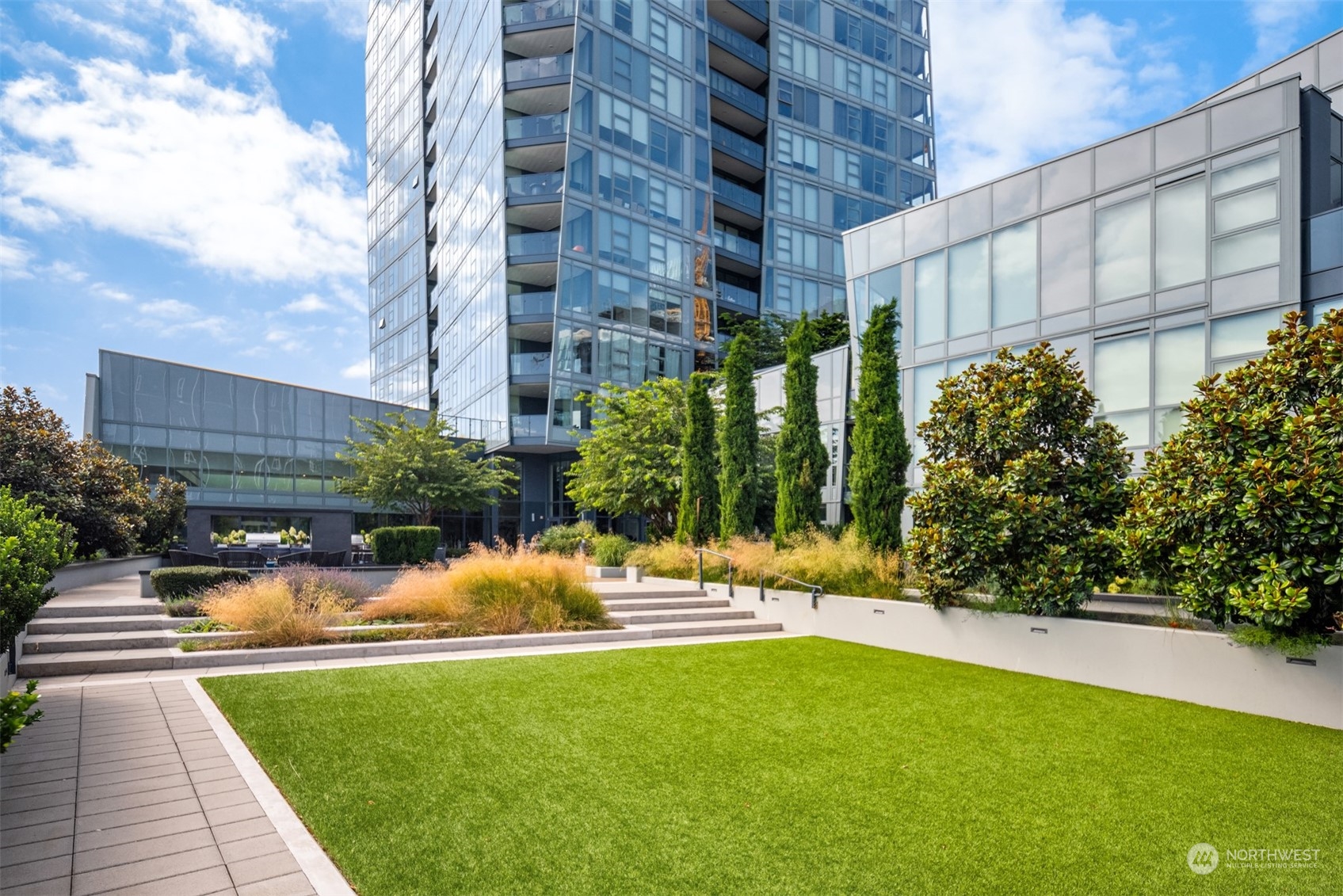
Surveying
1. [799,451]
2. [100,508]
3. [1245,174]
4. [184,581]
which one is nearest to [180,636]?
[184,581]

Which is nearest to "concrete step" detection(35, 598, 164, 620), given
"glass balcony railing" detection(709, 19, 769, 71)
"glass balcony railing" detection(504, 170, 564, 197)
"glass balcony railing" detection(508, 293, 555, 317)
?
"glass balcony railing" detection(508, 293, 555, 317)

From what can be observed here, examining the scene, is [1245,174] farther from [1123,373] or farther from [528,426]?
[528,426]

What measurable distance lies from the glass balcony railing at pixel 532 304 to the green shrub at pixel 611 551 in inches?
614

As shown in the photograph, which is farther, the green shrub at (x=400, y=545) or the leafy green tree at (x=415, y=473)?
the leafy green tree at (x=415, y=473)

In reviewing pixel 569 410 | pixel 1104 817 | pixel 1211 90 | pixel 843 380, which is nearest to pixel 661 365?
pixel 569 410

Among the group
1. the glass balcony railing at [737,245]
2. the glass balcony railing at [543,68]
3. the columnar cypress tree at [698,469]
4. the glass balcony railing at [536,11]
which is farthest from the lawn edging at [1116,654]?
the glass balcony railing at [536,11]

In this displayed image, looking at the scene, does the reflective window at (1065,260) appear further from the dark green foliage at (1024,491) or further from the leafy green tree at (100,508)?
the leafy green tree at (100,508)

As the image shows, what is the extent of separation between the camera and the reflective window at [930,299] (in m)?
18.7

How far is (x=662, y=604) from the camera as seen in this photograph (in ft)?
47.1

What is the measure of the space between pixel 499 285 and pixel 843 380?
17.5 metres

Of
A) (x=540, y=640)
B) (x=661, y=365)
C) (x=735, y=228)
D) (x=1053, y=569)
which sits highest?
(x=735, y=228)

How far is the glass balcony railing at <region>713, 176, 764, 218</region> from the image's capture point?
132 feet

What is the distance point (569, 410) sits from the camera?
33000 millimetres

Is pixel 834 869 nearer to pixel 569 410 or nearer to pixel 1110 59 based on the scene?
pixel 1110 59
